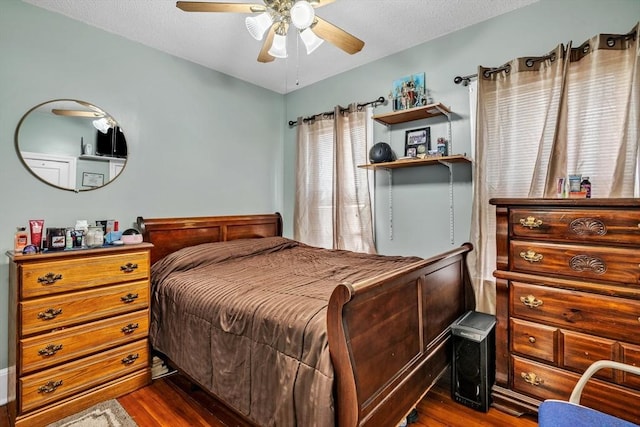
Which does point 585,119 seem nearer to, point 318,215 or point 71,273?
point 318,215

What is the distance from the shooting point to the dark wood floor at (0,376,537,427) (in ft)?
5.96

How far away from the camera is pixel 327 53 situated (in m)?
3.04

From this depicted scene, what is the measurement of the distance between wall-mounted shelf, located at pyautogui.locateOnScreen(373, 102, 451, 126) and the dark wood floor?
6.88 ft

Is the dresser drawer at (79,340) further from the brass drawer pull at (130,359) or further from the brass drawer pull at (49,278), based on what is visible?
the brass drawer pull at (49,278)

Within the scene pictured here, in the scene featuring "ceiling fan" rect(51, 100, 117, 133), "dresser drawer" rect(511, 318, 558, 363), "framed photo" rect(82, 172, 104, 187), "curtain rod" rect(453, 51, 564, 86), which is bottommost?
"dresser drawer" rect(511, 318, 558, 363)

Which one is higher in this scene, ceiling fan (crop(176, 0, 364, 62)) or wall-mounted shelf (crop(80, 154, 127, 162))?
ceiling fan (crop(176, 0, 364, 62))

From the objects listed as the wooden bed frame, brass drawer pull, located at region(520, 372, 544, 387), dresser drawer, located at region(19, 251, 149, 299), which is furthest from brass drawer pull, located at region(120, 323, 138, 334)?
brass drawer pull, located at region(520, 372, 544, 387)

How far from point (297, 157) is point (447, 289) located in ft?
7.75

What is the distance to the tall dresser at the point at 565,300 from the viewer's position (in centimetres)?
150

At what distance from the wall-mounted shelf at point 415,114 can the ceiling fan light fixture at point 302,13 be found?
3.94 feet

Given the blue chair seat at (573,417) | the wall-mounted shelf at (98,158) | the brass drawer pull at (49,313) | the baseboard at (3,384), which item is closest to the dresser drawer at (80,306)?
the brass drawer pull at (49,313)

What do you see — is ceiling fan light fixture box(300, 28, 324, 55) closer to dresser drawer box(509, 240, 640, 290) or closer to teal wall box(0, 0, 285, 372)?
teal wall box(0, 0, 285, 372)

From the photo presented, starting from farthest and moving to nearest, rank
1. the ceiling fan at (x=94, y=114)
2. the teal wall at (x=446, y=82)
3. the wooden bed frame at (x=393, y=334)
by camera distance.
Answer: the ceiling fan at (x=94, y=114), the teal wall at (x=446, y=82), the wooden bed frame at (x=393, y=334)

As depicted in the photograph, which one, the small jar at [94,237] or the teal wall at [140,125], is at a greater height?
the teal wall at [140,125]
